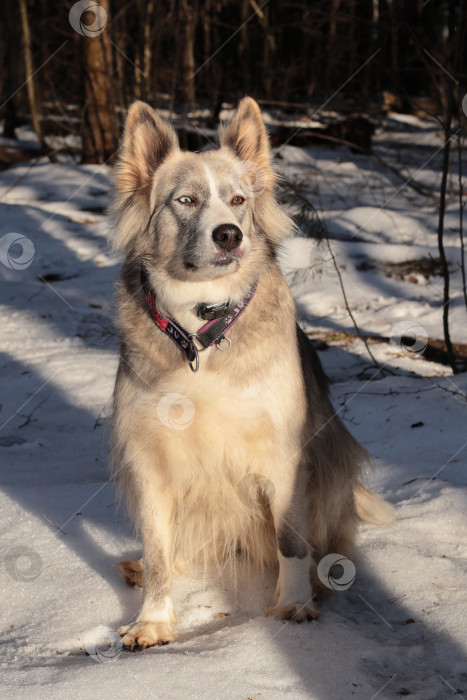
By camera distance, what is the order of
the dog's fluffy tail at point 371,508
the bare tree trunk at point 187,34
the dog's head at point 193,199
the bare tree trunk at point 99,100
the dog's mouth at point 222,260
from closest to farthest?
the dog's mouth at point 222,260 < the dog's head at point 193,199 < the dog's fluffy tail at point 371,508 < the bare tree trunk at point 99,100 < the bare tree trunk at point 187,34

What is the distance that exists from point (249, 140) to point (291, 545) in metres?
1.69

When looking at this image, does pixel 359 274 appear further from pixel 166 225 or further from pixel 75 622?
pixel 75 622

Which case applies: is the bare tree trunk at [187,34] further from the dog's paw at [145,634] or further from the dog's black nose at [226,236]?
the dog's paw at [145,634]

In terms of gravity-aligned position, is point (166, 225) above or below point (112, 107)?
above

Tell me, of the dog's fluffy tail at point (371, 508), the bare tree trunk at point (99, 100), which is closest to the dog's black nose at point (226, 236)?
the dog's fluffy tail at point (371, 508)

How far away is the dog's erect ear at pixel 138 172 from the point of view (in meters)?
3.17

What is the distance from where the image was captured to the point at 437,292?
23.0ft

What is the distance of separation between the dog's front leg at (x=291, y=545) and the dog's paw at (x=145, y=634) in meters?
0.46

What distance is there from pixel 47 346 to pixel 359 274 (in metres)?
3.05

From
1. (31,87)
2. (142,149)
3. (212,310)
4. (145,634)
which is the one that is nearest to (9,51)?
(31,87)

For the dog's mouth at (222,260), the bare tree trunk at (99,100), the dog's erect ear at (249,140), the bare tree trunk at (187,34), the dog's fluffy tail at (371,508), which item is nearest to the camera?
the dog's mouth at (222,260)

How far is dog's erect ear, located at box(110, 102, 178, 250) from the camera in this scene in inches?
125

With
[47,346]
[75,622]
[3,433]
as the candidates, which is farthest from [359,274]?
[75,622]

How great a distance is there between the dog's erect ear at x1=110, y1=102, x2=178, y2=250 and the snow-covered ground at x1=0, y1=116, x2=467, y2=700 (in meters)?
1.47
